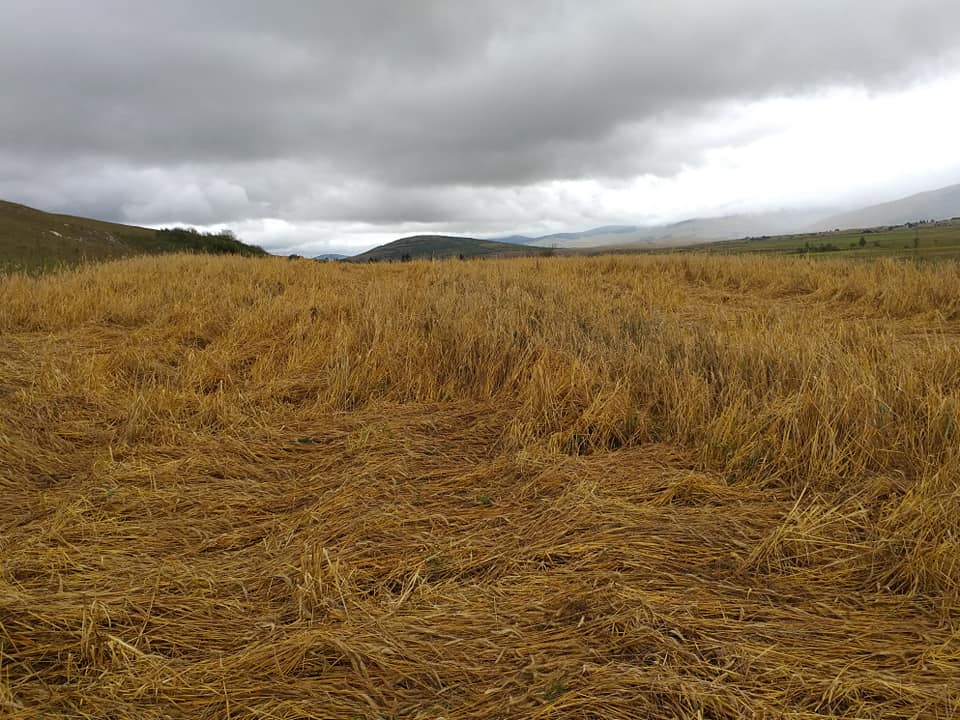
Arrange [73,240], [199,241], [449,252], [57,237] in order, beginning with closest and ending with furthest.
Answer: [449,252], [57,237], [73,240], [199,241]

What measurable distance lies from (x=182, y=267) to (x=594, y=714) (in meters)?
12.3

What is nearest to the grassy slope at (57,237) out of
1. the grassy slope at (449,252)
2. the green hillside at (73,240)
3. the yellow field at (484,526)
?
the green hillside at (73,240)

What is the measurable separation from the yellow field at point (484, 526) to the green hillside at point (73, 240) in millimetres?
9715

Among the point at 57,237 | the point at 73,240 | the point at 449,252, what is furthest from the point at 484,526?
the point at 73,240

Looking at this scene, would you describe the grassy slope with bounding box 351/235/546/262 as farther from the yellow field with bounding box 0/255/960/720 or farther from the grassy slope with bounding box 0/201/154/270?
the yellow field with bounding box 0/255/960/720

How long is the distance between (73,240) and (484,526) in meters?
27.1

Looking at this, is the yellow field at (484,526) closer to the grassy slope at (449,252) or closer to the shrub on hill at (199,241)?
the grassy slope at (449,252)

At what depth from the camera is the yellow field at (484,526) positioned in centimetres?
160

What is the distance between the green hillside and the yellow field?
9.71 meters

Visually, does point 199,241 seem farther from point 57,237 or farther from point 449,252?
point 449,252

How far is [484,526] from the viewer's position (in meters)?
2.49

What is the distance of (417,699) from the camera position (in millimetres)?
1586

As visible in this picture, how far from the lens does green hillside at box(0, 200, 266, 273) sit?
15281 mm

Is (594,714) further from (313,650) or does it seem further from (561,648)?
(313,650)
